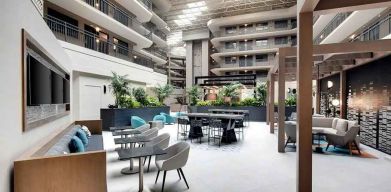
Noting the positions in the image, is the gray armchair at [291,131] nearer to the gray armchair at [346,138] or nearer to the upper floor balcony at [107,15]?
the gray armchair at [346,138]

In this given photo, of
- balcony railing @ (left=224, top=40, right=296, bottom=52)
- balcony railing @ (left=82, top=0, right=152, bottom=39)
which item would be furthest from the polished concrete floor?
balcony railing @ (left=224, top=40, right=296, bottom=52)

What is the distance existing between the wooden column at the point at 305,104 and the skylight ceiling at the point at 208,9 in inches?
699

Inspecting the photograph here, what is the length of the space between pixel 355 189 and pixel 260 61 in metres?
21.1

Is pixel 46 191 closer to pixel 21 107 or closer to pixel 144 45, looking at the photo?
pixel 21 107

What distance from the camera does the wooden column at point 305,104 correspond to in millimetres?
3051

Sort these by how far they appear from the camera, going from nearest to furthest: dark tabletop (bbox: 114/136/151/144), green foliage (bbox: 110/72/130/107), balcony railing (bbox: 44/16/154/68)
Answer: dark tabletop (bbox: 114/136/151/144) → balcony railing (bbox: 44/16/154/68) → green foliage (bbox: 110/72/130/107)

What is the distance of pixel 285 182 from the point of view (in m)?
4.06

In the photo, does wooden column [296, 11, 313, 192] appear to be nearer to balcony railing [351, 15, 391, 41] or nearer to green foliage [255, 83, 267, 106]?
balcony railing [351, 15, 391, 41]

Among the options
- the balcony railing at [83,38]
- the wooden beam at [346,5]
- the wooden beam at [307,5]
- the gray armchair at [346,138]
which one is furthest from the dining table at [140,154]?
the balcony railing at [83,38]

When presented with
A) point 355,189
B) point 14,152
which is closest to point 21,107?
point 14,152

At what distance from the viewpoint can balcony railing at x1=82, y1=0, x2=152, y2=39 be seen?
13078 mm

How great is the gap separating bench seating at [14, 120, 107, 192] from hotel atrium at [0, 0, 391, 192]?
0.01 meters

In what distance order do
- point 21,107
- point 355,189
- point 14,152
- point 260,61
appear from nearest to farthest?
point 14,152 < point 21,107 < point 355,189 < point 260,61

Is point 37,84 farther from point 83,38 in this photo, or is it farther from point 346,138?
point 83,38
